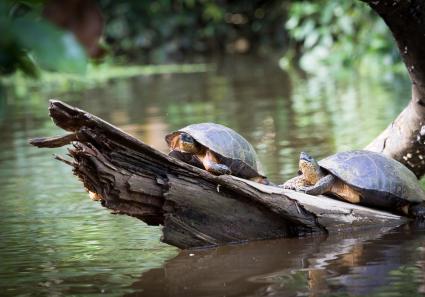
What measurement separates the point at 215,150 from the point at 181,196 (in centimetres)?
46

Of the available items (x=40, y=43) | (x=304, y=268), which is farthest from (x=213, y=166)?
(x=40, y=43)

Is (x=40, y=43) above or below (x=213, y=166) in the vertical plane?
above

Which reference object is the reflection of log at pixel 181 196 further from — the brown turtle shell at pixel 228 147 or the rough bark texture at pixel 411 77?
the rough bark texture at pixel 411 77

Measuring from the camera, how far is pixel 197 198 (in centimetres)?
421

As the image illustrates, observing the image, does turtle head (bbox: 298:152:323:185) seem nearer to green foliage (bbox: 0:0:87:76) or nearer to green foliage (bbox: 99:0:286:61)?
green foliage (bbox: 0:0:87:76)

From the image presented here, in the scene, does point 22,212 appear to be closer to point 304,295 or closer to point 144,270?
point 144,270

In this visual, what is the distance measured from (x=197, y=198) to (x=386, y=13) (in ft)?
4.78

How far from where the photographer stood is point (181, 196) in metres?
4.18

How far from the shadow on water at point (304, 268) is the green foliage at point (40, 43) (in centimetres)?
244

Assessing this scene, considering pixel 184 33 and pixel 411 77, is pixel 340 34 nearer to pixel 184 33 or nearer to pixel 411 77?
pixel 184 33

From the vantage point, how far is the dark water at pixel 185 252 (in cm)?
351

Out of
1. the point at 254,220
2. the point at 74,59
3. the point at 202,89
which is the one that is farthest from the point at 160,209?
the point at 202,89

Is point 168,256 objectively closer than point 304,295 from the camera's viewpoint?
No

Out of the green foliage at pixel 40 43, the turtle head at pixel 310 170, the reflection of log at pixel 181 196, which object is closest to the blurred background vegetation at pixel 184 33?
the green foliage at pixel 40 43
